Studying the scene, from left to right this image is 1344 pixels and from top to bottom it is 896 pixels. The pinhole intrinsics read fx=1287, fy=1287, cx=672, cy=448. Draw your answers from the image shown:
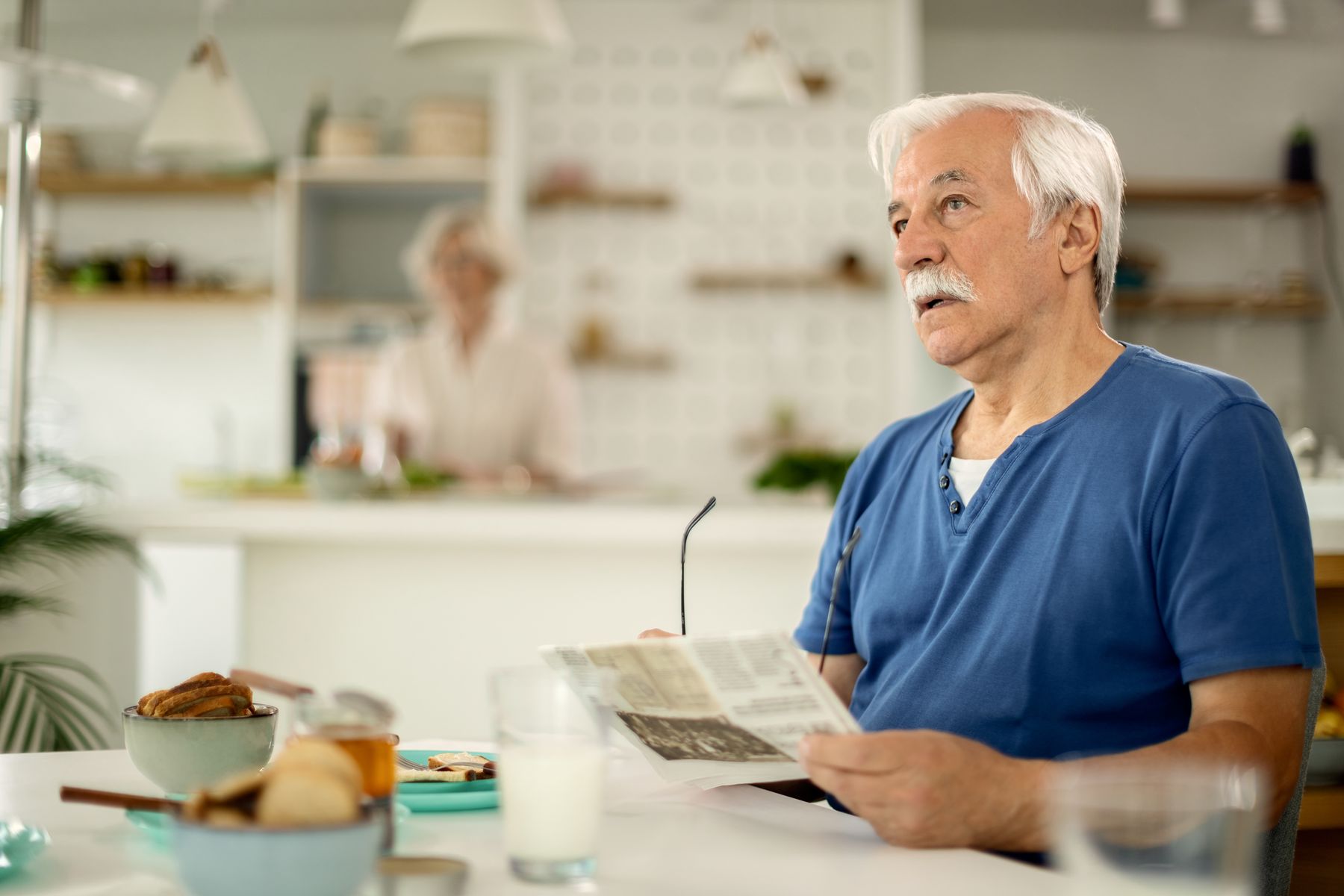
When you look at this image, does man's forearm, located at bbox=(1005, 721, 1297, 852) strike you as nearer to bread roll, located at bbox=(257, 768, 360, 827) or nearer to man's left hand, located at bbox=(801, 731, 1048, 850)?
man's left hand, located at bbox=(801, 731, 1048, 850)

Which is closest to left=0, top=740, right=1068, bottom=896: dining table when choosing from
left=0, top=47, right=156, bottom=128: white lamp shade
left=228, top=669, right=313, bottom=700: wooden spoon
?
left=228, top=669, right=313, bottom=700: wooden spoon

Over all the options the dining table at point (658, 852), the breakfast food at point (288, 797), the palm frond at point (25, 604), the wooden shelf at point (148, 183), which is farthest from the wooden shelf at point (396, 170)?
the breakfast food at point (288, 797)

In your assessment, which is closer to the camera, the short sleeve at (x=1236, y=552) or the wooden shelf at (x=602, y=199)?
the short sleeve at (x=1236, y=552)

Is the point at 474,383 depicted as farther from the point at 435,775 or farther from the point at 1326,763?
the point at 435,775

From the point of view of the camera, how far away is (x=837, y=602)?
4.74 feet

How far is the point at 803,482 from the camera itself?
272 centimetres

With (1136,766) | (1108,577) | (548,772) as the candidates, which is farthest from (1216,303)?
(548,772)

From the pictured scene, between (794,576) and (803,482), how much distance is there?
0.70ft

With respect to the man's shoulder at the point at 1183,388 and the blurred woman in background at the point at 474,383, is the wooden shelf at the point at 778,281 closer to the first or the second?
the blurred woman in background at the point at 474,383

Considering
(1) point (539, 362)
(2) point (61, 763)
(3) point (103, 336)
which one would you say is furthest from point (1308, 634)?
(3) point (103, 336)

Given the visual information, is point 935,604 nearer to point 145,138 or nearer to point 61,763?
point 61,763

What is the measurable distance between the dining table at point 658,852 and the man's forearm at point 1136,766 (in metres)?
0.07

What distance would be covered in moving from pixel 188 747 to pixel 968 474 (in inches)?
32.3

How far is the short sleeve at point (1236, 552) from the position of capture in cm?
106
